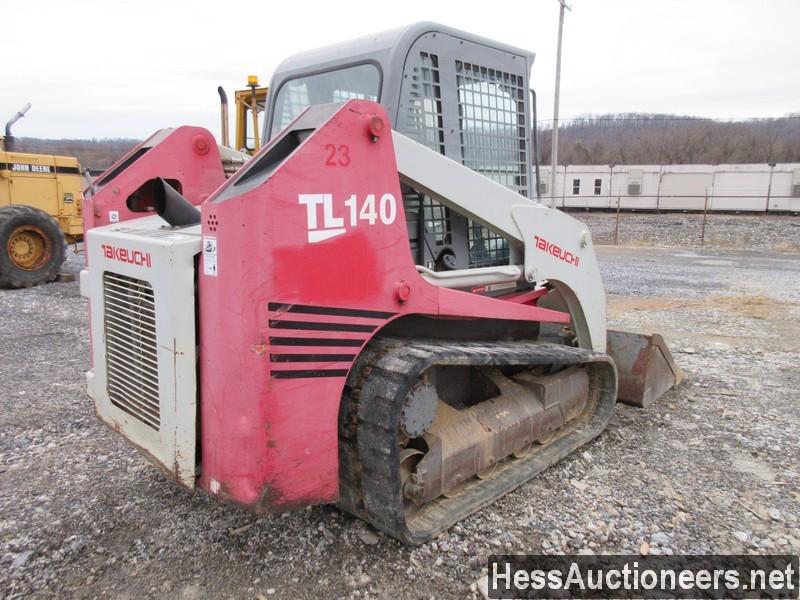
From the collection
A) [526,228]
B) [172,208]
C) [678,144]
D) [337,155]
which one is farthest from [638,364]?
[678,144]

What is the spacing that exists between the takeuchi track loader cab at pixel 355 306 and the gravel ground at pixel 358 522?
0.19 meters

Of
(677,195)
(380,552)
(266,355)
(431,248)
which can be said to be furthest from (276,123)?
(677,195)

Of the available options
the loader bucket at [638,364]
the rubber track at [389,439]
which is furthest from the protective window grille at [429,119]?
the loader bucket at [638,364]

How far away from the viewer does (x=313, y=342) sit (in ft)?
8.02

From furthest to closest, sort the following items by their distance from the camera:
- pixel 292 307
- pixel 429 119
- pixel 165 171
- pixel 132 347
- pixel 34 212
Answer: pixel 34 212
pixel 165 171
pixel 429 119
pixel 132 347
pixel 292 307

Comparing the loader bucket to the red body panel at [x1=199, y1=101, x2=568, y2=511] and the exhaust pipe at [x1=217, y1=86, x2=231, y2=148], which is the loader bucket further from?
the exhaust pipe at [x1=217, y1=86, x2=231, y2=148]

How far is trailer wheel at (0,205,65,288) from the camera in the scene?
972 centimetres

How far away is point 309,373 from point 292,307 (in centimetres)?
28

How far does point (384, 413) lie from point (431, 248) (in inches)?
48.4

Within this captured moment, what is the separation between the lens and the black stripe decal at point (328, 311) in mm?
2324

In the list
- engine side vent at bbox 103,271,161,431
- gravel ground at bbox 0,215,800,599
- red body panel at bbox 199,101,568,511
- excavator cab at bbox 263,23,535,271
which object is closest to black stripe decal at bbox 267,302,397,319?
red body panel at bbox 199,101,568,511

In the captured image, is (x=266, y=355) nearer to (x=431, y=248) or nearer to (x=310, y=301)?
(x=310, y=301)

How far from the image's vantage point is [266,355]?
7.57 feet

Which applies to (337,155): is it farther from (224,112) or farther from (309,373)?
(224,112)
